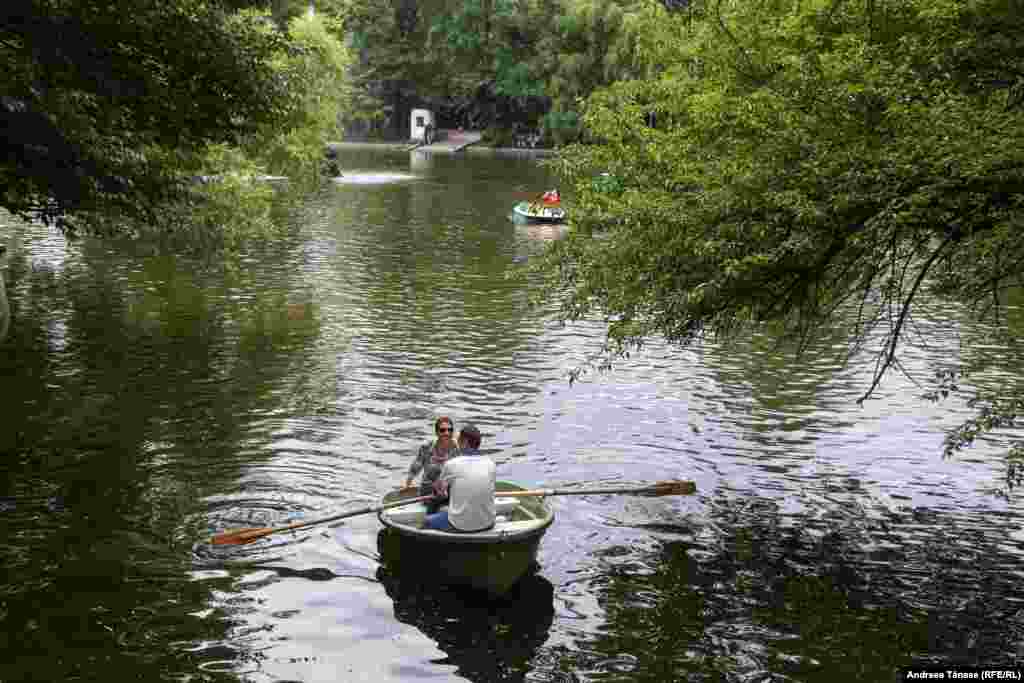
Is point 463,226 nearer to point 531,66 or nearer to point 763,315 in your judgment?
point 763,315

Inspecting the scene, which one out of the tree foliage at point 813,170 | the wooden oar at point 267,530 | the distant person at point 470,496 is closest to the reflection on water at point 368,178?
the tree foliage at point 813,170

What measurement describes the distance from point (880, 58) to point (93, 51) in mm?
11819

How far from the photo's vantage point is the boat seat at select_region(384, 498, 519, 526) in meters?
15.1

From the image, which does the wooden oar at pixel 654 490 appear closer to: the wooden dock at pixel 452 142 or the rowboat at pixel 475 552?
the rowboat at pixel 475 552

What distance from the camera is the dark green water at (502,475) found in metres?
13.0

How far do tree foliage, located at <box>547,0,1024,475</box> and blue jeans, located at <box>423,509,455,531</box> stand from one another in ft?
13.1

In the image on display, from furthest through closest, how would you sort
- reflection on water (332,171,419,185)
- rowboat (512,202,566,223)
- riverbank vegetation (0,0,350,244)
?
reflection on water (332,171,419,185) → rowboat (512,202,566,223) → riverbank vegetation (0,0,350,244)

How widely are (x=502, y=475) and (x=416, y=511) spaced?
4.02 m

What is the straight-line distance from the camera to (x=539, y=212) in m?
53.5

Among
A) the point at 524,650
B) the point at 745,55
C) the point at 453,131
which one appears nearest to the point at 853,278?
the point at 745,55

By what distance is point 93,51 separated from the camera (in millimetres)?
18406

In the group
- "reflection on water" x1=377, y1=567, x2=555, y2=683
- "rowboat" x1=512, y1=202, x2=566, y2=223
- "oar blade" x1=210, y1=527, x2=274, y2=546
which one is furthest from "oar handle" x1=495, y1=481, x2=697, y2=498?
"rowboat" x1=512, y1=202, x2=566, y2=223

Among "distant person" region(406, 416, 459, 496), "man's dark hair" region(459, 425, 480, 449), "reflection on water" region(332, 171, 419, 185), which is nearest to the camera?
"man's dark hair" region(459, 425, 480, 449)

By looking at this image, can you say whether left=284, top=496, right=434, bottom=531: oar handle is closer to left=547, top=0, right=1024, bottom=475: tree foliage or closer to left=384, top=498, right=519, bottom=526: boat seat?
left=384, top=498, right=519, bottom=526: boat seat
